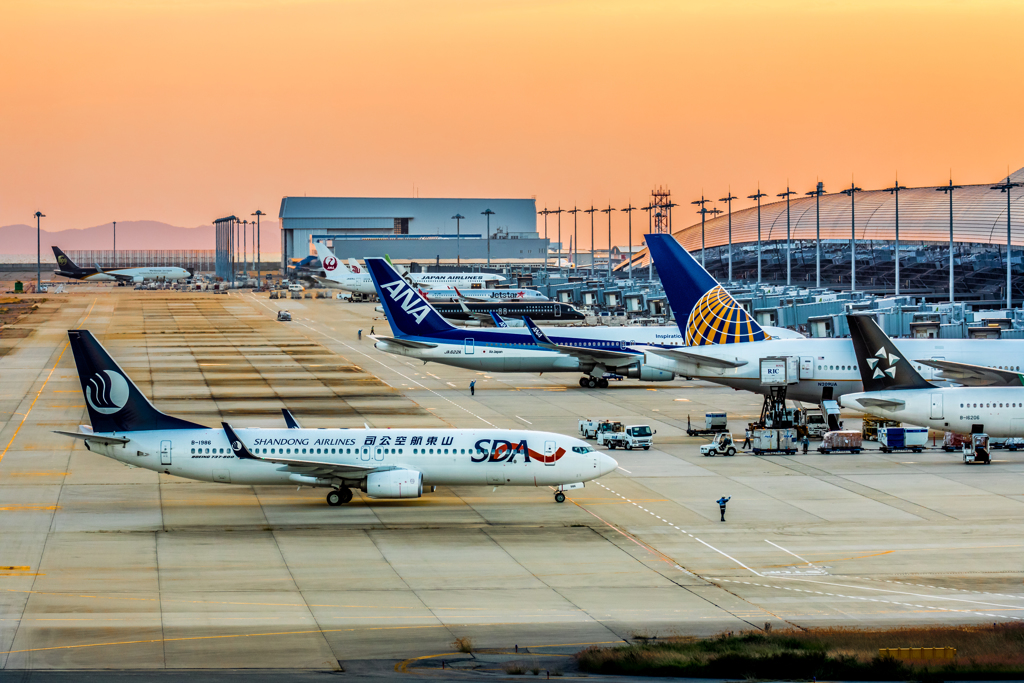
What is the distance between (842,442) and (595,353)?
96.1 ft

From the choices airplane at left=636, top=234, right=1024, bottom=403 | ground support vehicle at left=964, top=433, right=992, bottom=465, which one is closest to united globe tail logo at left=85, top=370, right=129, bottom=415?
airplane at left=636, top=234, right=1024, bottom=403

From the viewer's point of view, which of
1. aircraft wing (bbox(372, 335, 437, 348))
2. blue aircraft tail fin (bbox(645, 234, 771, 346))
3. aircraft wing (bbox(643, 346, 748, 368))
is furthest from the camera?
aircraft wing (bbox(372, 335, 437, 348))

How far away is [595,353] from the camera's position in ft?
290

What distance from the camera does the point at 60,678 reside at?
2712cm

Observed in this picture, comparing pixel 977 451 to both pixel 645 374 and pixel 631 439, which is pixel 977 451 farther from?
pixel 645 374

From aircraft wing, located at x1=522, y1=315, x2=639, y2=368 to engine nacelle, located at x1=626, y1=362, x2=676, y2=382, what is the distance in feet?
1.87

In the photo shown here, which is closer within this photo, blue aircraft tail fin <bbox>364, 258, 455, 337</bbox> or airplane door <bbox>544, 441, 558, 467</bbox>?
airplane door <bbox>544, 441, 558, 467</bbox>

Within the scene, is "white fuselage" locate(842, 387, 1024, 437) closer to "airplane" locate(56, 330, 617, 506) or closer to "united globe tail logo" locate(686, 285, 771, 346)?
"united globe tail logo" locate(686, 285, 771, 346)

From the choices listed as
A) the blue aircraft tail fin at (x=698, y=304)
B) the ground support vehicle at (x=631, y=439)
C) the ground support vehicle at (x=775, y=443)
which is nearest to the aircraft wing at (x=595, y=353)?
the blue aircraft tail fin at (x=698, y=304)

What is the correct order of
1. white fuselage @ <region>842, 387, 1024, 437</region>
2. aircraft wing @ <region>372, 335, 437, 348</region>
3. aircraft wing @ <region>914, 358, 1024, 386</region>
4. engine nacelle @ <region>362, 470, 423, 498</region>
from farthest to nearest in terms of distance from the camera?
1. aircraft wing @ <region>372, 335, 437, 348</region>
2. aircraft wing @ <region>914, 358, 1024, 386</region>
3. white fuselage @ <region>842, 387, 1024, 437</region>
4. engine nacelle @ <region>362, 470, 423, 498</region>

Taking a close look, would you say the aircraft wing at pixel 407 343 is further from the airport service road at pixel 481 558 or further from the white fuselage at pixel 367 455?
the white fuselage at pixel 367 455

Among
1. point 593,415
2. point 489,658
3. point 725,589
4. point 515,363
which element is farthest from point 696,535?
point 515,363

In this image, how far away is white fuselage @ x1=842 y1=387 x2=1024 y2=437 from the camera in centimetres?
5919

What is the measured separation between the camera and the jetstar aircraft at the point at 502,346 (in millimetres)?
87375
